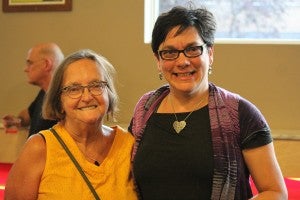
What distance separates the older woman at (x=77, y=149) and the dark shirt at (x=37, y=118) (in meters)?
0.79

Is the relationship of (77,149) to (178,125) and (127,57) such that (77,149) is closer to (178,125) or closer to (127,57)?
(178,125)

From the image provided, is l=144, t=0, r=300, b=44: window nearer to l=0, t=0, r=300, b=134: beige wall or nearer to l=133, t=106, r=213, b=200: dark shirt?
l=0, t=0, r=300, b=134: beige wall

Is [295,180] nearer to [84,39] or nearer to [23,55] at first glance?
[84,39]

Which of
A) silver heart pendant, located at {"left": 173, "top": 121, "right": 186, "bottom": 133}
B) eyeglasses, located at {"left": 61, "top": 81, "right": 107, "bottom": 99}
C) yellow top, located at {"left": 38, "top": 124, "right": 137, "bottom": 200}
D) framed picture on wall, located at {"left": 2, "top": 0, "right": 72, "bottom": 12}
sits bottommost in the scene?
yellow top, located at {"left": 38, "top": 124, "right": 137, "bottom": 200}

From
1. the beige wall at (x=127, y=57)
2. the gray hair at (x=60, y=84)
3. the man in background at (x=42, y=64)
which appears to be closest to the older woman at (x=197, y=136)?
the gray hair at (x=60, y=84)

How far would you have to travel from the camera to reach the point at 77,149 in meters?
1.63

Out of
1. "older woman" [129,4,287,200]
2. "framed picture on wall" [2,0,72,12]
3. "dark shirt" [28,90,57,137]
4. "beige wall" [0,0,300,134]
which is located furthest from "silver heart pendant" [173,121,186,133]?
"framed picture on wall" [2,0,72,12]

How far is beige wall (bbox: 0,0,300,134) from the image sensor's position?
285 centimetres

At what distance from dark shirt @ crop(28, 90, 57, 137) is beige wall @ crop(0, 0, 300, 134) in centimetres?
21

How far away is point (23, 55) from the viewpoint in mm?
3357

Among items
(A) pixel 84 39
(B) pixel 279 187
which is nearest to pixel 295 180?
(B) pixel 279 187

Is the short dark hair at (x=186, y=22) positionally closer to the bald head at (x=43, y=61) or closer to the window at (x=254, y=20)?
the window at (x=254, y=20)

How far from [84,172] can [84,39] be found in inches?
69.8

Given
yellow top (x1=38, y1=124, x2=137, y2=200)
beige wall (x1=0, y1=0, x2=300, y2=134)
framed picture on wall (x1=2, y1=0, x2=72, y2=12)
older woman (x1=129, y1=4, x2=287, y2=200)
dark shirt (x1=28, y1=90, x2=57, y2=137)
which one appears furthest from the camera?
framed picture on wall (x1=2, y1=0, x2=72, y2=12)
